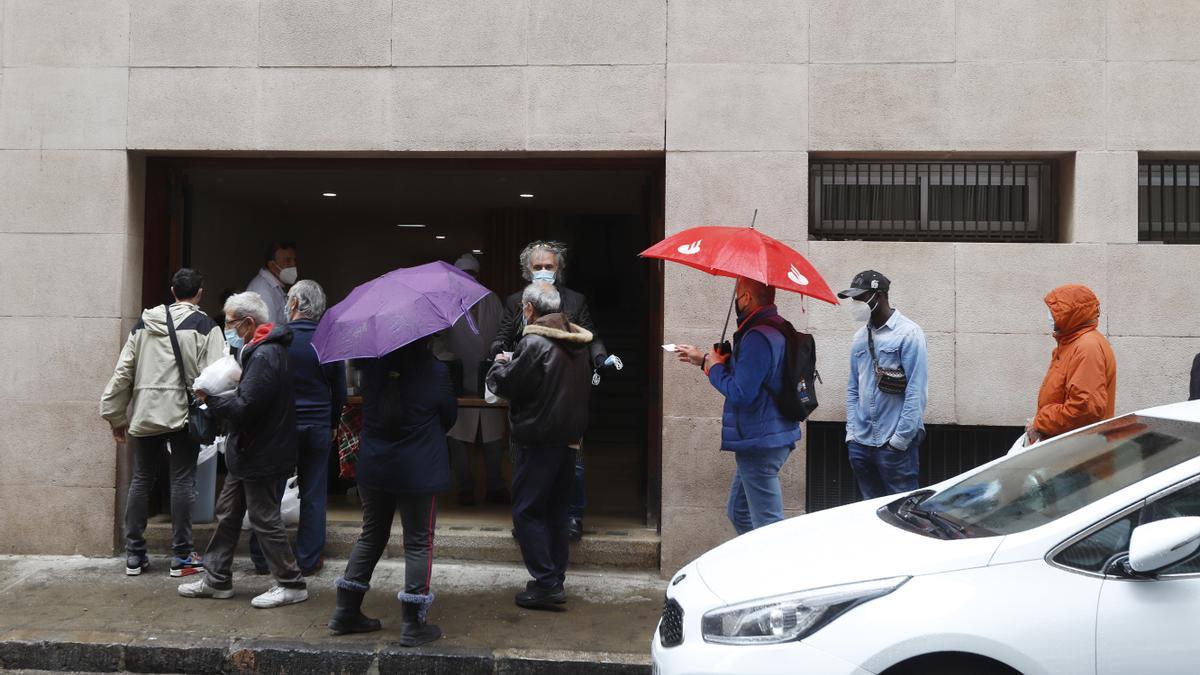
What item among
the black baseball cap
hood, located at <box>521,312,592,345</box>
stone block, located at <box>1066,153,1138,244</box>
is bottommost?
hood, located at <box>521,312,592,345</box>

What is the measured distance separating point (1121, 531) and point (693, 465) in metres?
3.83

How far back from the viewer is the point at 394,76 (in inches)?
289

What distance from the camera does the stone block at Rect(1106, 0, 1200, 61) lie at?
7.02 m

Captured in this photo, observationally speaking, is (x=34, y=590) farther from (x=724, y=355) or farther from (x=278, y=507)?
(x=724, y=355)

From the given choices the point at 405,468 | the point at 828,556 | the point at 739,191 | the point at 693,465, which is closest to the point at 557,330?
the point at 405,468

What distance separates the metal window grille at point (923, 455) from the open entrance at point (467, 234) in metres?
1.19

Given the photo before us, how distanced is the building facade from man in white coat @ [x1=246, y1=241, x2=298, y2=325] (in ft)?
4.29

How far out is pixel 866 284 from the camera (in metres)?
6.30

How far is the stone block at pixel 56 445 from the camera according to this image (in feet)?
24.2

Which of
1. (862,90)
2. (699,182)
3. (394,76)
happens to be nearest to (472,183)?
(394,76)

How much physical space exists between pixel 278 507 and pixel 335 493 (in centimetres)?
276

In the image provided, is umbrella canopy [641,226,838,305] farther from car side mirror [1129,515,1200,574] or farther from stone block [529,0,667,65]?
car side mirror [1129,515,1200,574]

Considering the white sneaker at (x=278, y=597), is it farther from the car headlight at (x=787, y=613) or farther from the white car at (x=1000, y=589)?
the car headlight at (x=787, y=613)

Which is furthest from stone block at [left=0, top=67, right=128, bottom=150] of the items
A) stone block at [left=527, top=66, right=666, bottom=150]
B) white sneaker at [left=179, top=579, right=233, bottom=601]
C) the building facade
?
white sneaker at [left=179, top=579, right=233, bottom=601]
